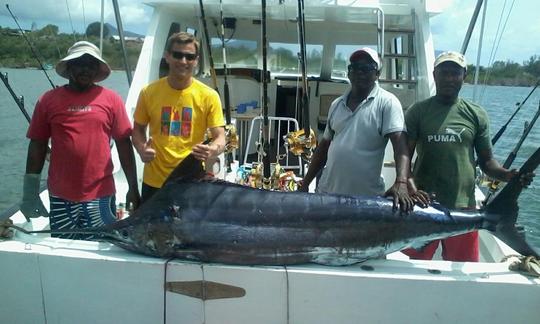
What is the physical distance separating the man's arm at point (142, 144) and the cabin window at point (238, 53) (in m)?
4.84

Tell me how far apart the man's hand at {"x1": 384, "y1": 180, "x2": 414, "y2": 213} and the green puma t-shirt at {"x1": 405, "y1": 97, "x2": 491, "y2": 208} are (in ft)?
1.84

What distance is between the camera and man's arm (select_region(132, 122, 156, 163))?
8.43ft

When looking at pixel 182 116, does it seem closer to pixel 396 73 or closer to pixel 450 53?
pixel 450 53

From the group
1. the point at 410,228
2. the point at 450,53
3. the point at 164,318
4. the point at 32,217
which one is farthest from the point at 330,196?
the point at 32,217

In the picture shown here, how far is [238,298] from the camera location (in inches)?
80.0

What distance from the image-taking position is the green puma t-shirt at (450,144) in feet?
8.96

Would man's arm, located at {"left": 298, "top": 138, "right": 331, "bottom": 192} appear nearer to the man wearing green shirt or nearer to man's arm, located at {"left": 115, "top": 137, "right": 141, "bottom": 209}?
the man wearing green shirt

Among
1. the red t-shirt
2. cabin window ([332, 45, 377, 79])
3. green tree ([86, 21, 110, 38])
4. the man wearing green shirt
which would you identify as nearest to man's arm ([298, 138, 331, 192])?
the man wearing green shirt

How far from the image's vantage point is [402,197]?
225 cm

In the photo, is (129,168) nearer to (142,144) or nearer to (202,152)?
(142,144)

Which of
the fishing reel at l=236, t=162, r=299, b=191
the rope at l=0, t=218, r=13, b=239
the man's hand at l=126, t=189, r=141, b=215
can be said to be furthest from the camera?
the fishing reel at l=236, t=162, r=299, b=191

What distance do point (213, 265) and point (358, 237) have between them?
658mm

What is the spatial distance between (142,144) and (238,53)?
5462mm

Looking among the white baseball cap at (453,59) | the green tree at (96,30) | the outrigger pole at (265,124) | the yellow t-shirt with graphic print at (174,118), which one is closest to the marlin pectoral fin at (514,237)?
the white baseball cap at (453,59)
